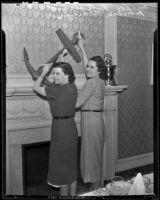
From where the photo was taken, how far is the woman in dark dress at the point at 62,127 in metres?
1.76

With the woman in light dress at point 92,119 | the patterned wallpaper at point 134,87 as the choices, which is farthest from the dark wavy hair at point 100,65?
the patterned wallpaper at point 134,87

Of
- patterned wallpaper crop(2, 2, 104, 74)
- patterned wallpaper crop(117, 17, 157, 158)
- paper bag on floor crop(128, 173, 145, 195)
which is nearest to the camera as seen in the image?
paper bag on floor crop(128, 173, 145, 195)

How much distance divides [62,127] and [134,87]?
0.50 m

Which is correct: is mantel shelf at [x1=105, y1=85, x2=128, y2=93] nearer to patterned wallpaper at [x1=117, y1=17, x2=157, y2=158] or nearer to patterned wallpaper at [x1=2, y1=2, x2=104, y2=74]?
patterned wallpaper at [x1=117, y1=17, x2=157, y2=158]

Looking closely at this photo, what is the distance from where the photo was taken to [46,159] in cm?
178

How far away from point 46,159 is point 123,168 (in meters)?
0.47

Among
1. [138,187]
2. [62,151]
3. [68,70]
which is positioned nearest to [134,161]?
[138,187]

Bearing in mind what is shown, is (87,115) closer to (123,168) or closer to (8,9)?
(123,168)

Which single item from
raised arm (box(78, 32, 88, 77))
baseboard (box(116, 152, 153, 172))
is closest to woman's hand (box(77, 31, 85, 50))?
raised arm (box(78, 32, 88, 77))

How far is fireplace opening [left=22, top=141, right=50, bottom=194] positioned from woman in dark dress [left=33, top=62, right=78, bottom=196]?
0.03 m

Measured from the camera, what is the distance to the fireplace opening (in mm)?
1767

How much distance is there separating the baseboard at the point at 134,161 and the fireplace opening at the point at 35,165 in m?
0.44

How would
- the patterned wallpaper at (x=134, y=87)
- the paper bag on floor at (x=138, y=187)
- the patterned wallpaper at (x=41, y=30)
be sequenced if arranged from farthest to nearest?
the patterned wallpaper at (x=134, y=87) → the patterned wallpaper at (x=41, y=30) → the paper bag on floor at (x=138, y=187)

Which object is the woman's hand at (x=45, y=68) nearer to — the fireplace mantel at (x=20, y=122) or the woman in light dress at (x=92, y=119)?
the fireplace mantel at (x=20, y=122)
